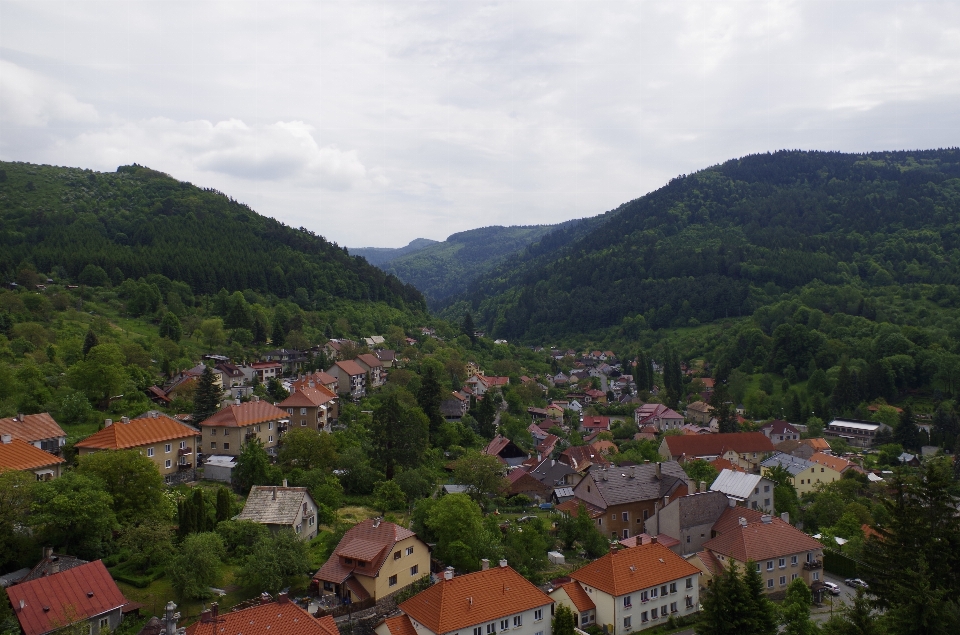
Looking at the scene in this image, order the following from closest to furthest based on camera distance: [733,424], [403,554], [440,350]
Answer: [403,554]
[733,424]
[440,350]

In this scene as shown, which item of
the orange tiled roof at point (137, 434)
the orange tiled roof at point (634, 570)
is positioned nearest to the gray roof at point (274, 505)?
the orange tiled roof at point (137, 434)

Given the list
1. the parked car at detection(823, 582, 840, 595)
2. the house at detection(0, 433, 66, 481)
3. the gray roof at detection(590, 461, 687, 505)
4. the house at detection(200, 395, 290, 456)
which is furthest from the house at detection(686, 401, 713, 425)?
the house at detection(0, 433, 66, 481)

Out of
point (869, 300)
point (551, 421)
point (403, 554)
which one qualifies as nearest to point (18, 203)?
point (551, 421)

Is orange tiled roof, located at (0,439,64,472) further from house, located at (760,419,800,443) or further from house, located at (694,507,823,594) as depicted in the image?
house, located at (760,419,800,443)

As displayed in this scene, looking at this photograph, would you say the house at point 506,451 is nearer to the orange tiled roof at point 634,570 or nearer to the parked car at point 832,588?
the orange tiled roof at point 634,570

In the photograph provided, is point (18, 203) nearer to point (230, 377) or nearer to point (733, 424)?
point (230, 377)

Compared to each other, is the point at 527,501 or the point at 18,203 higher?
the point at 18,203
